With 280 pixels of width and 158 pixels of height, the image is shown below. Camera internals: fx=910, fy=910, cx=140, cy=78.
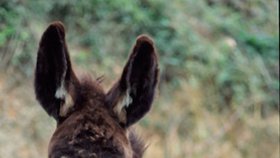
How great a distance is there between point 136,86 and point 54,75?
0.44 m

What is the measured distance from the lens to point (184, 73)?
48.6 feet

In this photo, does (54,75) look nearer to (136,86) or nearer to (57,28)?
(57,28)

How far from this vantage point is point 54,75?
4738 mm

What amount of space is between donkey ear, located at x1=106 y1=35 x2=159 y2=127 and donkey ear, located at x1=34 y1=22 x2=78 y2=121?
0.75ft

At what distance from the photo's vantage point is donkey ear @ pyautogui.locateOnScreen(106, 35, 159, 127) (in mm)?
4688

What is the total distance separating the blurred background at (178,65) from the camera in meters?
11.5

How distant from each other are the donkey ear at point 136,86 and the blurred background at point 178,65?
576cm

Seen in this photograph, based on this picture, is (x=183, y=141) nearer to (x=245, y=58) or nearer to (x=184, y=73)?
(x=184, y=73)

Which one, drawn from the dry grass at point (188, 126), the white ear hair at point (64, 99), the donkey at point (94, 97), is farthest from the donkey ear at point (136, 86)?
the dry grass at point (188, 126)

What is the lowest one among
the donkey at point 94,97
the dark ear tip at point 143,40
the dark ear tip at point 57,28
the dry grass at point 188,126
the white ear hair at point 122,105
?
the dry grass at point 188,126

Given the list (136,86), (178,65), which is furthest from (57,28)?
(178,65)

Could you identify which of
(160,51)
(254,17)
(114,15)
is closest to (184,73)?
(160,51)

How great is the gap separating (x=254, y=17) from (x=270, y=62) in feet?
4.70

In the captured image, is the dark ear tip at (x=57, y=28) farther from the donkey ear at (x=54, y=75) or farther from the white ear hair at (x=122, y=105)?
the white ear hair at (x=122, y=105)
